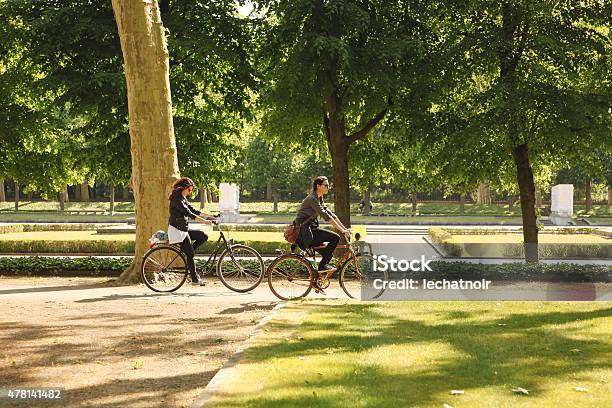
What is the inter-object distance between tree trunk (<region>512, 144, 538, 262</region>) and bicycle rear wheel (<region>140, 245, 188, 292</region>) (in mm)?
10164

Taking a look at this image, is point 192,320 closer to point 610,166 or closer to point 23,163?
point 23,163

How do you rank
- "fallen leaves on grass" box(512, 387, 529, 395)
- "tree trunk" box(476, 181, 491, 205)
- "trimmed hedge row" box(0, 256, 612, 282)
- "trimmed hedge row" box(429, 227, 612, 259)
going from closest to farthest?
"fallen leaves on grass" box(512, 387, 529, 395)
"trimmed hedge row" box(0, 256, 612, 282)
"trimmed hedge row" box(429, 227, 612, 259)
"tree trunk" box(476, 181, 491, 205)

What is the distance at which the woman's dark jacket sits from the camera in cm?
1277

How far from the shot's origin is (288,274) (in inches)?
480

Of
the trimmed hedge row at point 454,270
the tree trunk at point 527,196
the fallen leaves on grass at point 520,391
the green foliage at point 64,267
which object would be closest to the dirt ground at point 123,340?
the fallen leaves on grass at point 520,391

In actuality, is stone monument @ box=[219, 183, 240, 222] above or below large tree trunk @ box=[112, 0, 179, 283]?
below

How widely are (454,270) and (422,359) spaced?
10.3 metres

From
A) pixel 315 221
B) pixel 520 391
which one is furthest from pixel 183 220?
pixel 520 391

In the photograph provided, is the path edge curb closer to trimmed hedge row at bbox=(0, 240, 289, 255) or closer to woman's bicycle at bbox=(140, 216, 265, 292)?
woman's bicycle at bbox=(140, 216, 265, 292)

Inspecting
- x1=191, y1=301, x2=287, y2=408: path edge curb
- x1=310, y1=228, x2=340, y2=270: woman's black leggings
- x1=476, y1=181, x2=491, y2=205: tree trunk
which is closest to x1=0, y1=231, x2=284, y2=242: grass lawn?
x1=310, y1=228, x2=340, y2=270: woman's black leggings

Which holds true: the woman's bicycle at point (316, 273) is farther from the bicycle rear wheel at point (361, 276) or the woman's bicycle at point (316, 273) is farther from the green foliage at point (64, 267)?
the green foliage at point (64, 267)

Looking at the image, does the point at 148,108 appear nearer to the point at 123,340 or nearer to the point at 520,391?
the point at 123,340

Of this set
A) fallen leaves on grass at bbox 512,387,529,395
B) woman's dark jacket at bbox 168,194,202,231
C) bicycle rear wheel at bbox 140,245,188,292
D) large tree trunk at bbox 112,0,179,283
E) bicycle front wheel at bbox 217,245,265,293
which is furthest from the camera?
large tree trunk at bbox 112,0,179,283

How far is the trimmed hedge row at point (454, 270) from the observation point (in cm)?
1741
